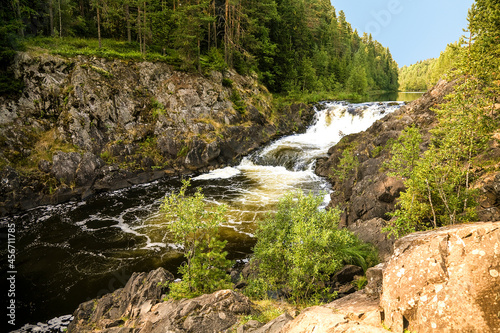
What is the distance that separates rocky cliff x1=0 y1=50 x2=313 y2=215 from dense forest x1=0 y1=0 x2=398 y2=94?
11.3 feet

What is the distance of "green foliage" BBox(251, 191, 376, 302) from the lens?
727cm

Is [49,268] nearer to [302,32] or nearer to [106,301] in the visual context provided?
[106,301]

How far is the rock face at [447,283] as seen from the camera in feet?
12.6

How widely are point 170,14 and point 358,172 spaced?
3291 cm

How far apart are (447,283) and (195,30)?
33608 millimetres

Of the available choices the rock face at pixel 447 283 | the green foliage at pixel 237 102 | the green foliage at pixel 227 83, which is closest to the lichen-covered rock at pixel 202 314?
the rock face at pixel 447 283

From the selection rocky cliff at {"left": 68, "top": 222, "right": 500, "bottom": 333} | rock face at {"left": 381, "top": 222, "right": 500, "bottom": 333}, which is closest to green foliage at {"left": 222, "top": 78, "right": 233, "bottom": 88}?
rocky cliff at {"left": 68, "top": 222, "right": 500, "bottom": 333}

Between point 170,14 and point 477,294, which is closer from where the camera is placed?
point 477,294

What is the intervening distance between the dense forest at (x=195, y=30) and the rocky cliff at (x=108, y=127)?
3450 mm

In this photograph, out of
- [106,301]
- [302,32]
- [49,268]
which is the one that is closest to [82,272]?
[49,268]

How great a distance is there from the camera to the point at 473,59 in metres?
8.77

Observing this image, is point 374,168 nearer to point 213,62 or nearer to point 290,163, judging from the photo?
point 290,163

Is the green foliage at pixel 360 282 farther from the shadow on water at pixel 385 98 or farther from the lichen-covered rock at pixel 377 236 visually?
the shadow on water at pixel 385 98

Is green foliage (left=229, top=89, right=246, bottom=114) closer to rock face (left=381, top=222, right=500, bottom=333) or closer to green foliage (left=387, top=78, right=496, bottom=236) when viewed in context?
green foliage (left=387, top=78, right=496, bottom=236)
